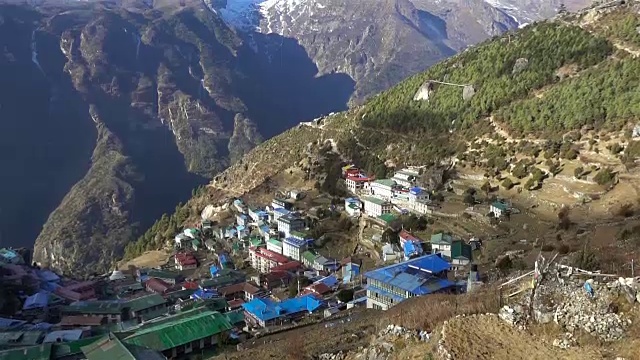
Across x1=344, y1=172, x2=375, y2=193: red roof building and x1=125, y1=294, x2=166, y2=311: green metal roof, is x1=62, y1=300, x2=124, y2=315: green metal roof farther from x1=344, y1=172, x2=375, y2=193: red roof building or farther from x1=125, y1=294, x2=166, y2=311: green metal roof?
x1=344, y1=172, x2=375, y2=193: red roof building

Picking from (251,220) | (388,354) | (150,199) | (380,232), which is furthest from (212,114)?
(388,354)

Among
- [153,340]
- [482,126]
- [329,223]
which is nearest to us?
[153,340]

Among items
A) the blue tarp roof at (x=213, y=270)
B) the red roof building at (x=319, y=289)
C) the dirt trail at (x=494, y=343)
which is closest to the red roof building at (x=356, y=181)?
the blue tarp roof at (x=213, y=270)

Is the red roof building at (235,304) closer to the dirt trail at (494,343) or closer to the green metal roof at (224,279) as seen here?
the green metal roof at (224,279)

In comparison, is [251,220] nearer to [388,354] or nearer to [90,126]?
[388,354]

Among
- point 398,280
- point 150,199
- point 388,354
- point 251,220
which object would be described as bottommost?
point 150,199

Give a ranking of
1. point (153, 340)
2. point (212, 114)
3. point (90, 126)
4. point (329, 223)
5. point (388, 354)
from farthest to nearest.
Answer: point (212, 114), point (90, 126), point (329, 223), point (153, 340), point (388, 354)

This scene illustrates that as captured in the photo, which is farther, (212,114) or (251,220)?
(212,114)
